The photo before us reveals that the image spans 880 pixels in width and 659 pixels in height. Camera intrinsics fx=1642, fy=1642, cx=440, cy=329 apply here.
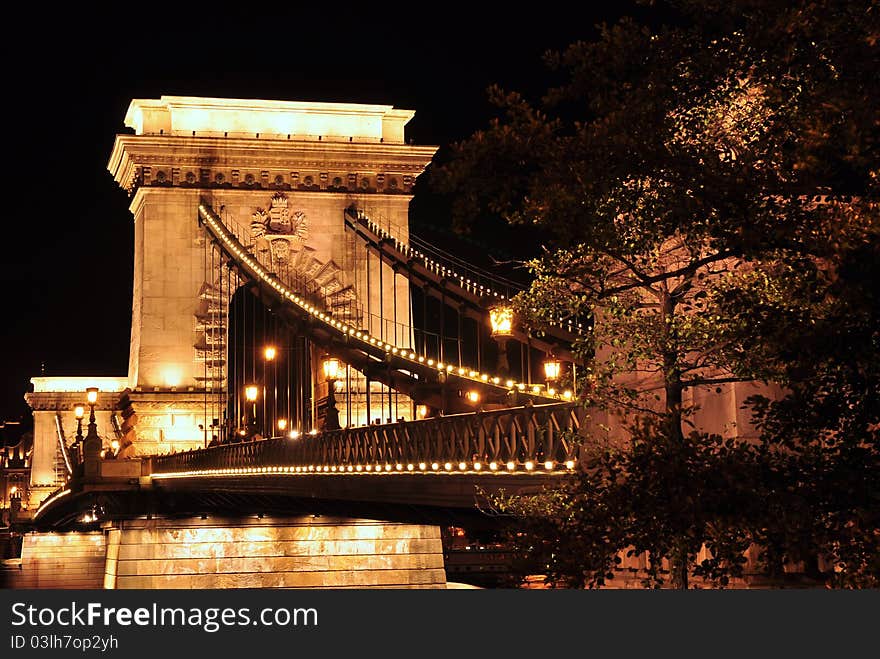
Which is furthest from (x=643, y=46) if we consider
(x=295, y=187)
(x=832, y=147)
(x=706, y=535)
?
(x=295, y=187)

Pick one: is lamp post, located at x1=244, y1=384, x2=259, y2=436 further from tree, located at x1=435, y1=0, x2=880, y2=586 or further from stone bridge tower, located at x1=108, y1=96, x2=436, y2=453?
tree, located at x1=435, y1=0, x2=880, y2=586

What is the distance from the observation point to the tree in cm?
1128

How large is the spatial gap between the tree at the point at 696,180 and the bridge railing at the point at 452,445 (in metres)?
2.09

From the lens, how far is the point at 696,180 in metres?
Answer: 12.3

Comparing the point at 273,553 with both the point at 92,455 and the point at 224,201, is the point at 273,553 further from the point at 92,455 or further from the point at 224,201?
the point at 224,201

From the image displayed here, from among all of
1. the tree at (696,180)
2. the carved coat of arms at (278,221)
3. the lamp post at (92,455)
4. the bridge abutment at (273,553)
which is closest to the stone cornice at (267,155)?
the carved coat of arms at (278,221)

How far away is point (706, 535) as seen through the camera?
39.8 feet

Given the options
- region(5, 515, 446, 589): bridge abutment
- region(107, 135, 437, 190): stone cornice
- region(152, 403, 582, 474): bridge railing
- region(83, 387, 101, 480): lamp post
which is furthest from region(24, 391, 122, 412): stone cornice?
region(152, 403, 582, 474): bridge railing

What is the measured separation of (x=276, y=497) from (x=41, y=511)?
32.4 meters

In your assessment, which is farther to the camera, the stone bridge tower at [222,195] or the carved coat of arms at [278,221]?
the carved coat of arms at [278,221]

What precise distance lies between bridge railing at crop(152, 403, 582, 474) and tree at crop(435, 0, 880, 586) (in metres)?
2.09

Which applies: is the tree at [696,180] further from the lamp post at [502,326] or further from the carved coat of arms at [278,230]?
the carved coat of arms at [278,230]

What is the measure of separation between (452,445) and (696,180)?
402 inches

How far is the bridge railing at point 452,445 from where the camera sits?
1853 cm
